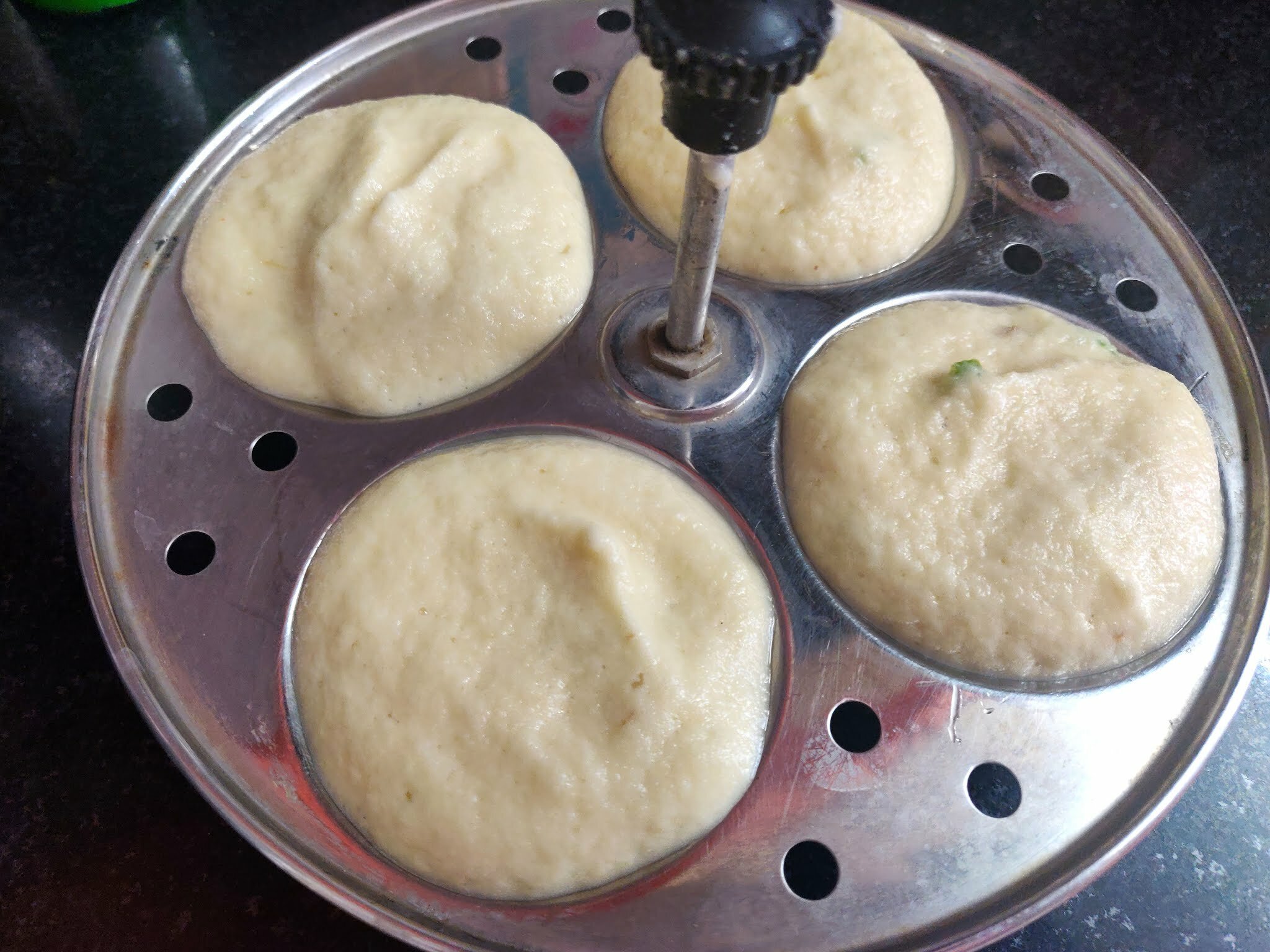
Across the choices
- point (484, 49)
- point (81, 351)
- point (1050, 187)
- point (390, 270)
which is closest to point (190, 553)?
point (390, 270)

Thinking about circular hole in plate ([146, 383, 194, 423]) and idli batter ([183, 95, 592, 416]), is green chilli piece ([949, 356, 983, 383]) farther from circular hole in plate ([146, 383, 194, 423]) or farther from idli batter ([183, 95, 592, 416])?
circular hole in plate ([146, 383, 194, 423])

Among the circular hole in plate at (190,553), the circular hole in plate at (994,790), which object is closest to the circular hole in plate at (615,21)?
the circular hole in plate at (190,553)

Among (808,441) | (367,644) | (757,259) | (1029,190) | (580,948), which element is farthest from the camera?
(1029,190)

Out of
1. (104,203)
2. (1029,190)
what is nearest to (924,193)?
(1029,190)

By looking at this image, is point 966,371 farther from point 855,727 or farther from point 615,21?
point 615,21

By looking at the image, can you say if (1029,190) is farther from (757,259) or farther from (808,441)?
(808,441)

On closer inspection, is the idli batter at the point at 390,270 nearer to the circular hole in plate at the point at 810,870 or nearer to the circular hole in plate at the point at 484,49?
the circular hole in plate at the point at 484,49
